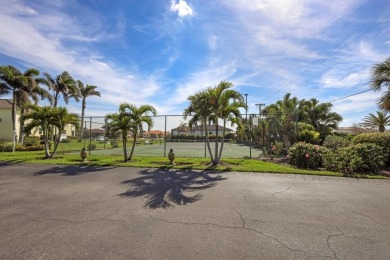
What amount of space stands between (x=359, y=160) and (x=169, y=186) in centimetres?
813

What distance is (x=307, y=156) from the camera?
1093 cm

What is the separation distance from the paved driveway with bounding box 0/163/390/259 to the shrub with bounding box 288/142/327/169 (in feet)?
10.2

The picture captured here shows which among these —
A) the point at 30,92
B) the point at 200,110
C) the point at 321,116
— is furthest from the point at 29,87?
the point at 321,116

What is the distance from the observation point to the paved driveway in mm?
3242

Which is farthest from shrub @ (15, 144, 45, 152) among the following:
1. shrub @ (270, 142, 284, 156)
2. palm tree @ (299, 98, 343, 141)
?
palm tree @ (299, 98, 343, 141)

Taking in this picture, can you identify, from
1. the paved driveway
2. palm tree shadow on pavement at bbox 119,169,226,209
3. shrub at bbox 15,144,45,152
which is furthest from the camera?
shrub at bbox 15,144,45,152

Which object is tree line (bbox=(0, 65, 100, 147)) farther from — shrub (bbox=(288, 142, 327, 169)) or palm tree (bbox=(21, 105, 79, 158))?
shrub (bbox=(288, 142, 327, 169))

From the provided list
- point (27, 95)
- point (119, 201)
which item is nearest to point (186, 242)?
point (119, 201)

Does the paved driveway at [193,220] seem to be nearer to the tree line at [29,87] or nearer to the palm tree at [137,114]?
the palm tree at [137,114]

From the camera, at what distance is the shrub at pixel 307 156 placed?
1098 centimetres

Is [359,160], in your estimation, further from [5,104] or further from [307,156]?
[5,104]

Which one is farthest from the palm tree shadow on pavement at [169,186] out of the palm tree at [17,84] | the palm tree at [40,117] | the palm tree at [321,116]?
the palm tree at [321,116]

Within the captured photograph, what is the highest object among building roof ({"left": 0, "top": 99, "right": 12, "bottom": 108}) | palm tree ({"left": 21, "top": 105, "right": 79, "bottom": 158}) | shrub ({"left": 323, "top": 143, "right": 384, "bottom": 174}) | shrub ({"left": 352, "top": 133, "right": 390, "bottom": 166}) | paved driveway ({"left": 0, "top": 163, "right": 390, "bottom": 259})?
building roof ({"left": 0, "top": 99, "right": 12, "bottom": 108})

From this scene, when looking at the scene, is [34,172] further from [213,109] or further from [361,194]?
[361,194]
